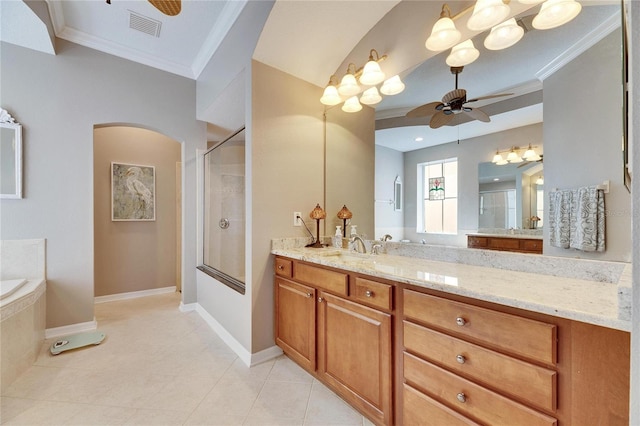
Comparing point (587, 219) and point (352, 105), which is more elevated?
point (352, 105)

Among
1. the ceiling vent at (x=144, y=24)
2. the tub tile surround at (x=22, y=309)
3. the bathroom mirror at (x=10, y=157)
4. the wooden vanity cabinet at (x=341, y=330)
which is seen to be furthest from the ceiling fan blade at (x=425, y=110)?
the bathroom mirror at (x=10, y=157)

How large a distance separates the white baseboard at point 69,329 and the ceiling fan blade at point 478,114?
392 cm

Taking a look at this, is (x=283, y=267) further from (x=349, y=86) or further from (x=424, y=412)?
(x=349, y=86)

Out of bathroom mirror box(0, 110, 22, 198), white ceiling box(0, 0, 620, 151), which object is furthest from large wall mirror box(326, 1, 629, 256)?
bathroom mirror box(0, 110, 22, 198)

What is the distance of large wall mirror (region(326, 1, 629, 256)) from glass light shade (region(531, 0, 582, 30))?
0.03 metres

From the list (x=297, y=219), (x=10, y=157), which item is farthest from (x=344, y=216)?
(x=10, y=157)

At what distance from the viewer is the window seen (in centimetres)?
172

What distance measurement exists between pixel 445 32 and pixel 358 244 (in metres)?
1.50

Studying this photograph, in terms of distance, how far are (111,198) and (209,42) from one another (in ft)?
8.30

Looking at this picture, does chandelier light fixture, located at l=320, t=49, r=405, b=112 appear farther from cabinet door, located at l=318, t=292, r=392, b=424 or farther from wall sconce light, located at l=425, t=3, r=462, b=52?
cabinet door, located at l=318, t=292, r=392, b=424

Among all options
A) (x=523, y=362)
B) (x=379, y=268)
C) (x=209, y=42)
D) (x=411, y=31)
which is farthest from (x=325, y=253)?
(x=209, y=42)

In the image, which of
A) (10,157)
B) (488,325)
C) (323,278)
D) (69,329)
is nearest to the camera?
(488,325)

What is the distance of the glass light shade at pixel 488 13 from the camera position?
135cm

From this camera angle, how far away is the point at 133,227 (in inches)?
152
